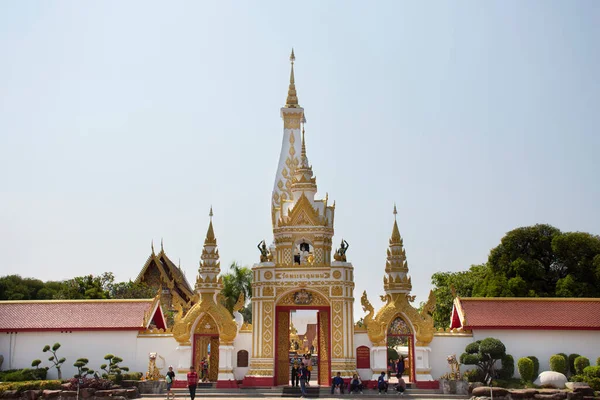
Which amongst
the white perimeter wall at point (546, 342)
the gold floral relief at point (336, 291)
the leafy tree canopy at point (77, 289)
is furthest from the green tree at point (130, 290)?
the white perimeter wall at point (546, 342)

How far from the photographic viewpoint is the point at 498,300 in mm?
24172

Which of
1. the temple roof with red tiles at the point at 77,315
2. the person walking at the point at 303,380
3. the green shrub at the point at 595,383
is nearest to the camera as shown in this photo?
the green shrub at the point at 595,383

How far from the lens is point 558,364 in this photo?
22.1 metres

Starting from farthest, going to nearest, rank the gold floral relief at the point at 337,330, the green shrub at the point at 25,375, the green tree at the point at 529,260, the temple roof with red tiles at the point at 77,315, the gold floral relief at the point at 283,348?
1. the green tree at the point at 529,260
2. the temple roof with red tiles at the point at 77,315
3. the gold floral relief at the point at 283,348
4. the gold floral relief at the point at 337,330
5. the green shrub at the point at 25,375

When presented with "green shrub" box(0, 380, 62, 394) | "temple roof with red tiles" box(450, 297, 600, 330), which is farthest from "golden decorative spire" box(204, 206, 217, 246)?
"temple roof with red tiles" box(450, 297, 600, 330)

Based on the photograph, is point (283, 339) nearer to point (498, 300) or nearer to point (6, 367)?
point (498, 300)

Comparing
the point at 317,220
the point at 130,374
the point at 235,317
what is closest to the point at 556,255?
the point at 317,220

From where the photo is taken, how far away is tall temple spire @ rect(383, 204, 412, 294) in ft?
77.7

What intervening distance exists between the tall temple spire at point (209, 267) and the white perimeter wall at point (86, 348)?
2.28 meters

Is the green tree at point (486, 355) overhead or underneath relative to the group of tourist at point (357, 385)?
overhead

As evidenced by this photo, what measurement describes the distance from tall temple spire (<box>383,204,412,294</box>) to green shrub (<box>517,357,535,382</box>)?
4421 millimetres

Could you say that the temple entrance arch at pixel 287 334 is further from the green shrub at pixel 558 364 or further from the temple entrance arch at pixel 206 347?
the green shrub at pixel 558 364

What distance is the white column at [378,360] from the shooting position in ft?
74.7

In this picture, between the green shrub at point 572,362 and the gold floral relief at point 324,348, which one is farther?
the gold floral relief at point 324,348
